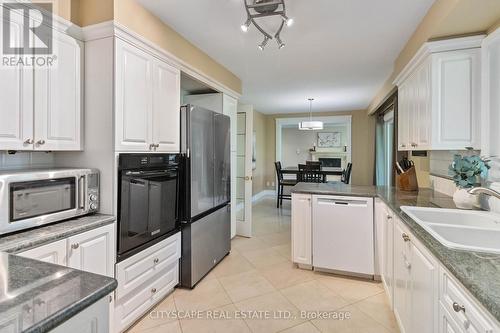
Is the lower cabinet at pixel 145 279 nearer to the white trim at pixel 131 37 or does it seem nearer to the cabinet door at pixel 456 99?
the white trim at pixel 131 37

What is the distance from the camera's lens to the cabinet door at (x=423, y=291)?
117 centimetres

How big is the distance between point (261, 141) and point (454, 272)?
656 cm

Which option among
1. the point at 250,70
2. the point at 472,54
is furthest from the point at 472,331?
the point at 250,70

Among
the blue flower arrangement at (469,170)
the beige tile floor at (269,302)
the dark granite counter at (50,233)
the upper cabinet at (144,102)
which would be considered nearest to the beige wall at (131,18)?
the upper cabinet at (144,102)

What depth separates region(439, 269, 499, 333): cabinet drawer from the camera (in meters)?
0.80

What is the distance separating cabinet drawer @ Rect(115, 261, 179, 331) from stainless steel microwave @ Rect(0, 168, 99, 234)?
2.41 ft

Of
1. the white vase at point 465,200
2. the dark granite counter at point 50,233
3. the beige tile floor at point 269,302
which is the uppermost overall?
the white vase at point 465,200

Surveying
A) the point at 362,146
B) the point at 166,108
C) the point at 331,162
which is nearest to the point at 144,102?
the point at 166,108

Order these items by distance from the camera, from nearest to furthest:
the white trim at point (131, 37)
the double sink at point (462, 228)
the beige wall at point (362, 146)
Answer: the double sink at point (462, 228) → the white trim at point (131, 37) → the beige wall at point (362, 146)

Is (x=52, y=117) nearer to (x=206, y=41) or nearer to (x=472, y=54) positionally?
(x=206, y=41)

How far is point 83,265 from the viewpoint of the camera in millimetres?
1595

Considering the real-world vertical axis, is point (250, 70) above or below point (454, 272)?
above

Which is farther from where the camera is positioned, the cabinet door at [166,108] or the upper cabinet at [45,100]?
the cabinet door at [166,108]

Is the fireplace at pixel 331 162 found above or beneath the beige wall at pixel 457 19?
beneath
